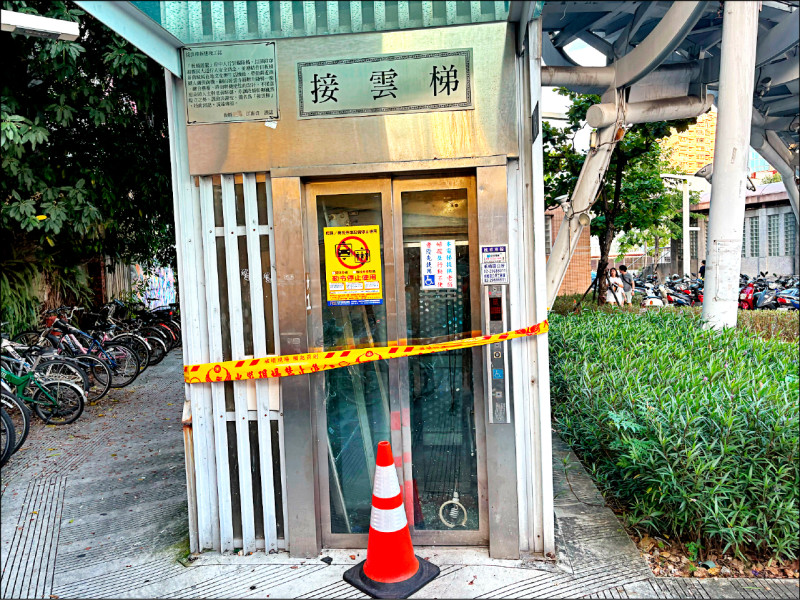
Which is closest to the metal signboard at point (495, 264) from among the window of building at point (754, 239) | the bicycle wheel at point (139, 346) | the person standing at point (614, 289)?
the window of building at point (754, 239)

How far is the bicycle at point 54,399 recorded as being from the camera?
677cm

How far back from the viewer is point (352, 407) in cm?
362

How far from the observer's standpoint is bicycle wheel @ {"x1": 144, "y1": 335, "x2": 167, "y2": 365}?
10.6 m

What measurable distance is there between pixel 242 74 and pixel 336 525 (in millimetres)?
2853

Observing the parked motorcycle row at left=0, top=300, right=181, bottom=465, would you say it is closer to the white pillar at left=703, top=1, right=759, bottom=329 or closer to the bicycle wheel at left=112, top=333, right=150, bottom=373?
the bicycle wheel at left=112, top=333, right=150, bottom=373

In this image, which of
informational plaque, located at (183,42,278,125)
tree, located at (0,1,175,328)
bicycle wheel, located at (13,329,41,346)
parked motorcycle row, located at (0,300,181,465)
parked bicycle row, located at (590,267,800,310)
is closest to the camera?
informational plaque, located at (183,42,278,125)

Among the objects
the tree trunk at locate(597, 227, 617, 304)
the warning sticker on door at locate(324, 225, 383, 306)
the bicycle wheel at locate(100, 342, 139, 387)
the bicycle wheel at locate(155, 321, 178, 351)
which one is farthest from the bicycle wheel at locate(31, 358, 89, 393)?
the tree trunk at locate(597, 227, 617, 304)

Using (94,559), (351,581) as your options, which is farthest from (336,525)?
(94,559)

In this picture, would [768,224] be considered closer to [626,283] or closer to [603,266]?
[603,266]

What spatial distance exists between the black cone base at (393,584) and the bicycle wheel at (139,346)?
Result: 753cm

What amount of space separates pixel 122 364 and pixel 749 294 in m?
14.0

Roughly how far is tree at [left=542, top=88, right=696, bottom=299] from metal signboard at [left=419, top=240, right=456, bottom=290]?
8579 millimetres

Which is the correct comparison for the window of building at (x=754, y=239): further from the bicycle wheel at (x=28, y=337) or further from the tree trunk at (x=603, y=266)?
the bicycle wheel at (x=28, y=337)

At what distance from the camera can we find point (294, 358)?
11.3 feet
